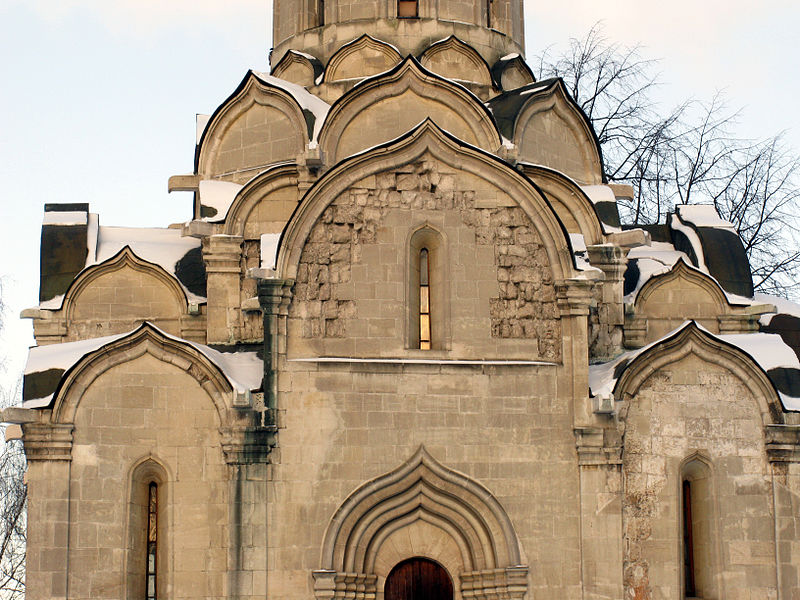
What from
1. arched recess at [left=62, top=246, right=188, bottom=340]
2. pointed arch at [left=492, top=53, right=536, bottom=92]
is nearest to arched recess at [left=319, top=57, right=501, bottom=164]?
pointed arch at [left=492, top=53, right=536, bottom=92]

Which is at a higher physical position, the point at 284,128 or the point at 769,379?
the point at 284,128

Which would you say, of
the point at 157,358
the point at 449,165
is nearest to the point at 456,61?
the point at 449,165

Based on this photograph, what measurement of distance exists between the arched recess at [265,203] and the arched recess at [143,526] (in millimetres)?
3702

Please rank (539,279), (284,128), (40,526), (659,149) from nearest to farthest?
(40,526) → (539,279) → (284,128) → (659,149)

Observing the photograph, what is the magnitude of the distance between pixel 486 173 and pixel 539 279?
1.52 metres

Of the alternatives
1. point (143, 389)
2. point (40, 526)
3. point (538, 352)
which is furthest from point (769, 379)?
point (40, 526)

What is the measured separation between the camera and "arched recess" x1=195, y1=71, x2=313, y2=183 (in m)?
24.1

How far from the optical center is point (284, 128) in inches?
953

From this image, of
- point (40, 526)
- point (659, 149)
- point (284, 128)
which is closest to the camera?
point (40, 526)

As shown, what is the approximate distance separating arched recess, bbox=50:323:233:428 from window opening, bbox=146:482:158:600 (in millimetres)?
1241

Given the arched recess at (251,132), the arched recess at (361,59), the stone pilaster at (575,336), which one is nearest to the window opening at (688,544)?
the stone pilaster at (575,336)

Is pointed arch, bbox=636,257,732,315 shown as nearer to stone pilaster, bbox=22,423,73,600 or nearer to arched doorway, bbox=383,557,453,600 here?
arched doorway, bbox=383,557,453,600

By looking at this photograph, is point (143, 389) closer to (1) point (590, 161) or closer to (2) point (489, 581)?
(2) point (489, 581)

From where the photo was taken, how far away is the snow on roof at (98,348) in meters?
20.9
